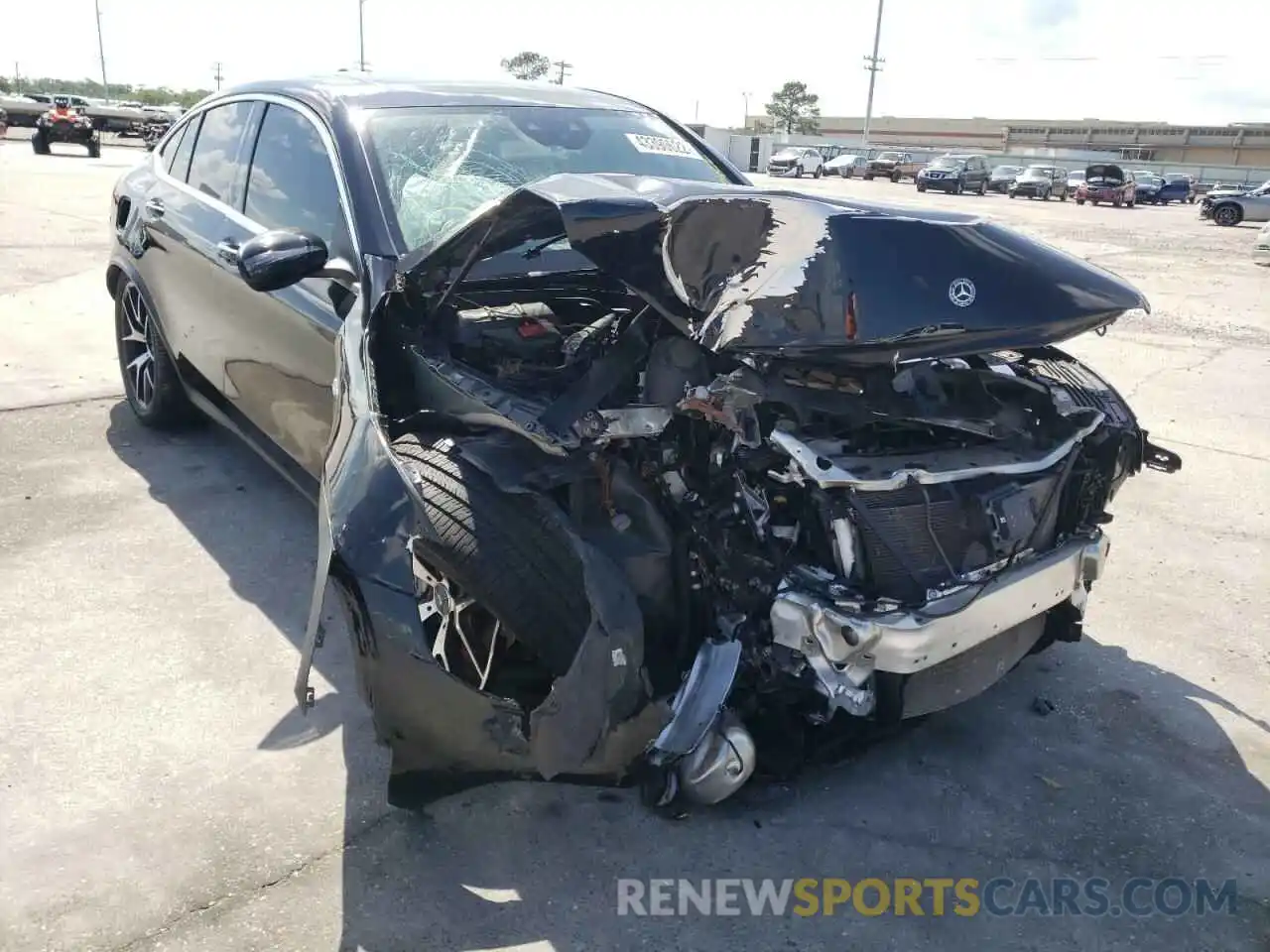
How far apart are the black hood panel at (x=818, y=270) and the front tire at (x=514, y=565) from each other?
24.2 inches

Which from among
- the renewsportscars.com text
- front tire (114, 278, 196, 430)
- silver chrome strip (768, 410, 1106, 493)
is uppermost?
silver chrome strip (768, 410, 1106, 493)

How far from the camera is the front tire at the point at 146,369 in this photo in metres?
5.00

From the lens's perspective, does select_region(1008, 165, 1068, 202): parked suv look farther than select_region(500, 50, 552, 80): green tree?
No

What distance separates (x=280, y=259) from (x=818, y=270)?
160 centimetres

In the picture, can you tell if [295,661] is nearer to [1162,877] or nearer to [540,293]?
[540,293]

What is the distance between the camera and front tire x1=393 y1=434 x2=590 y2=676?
225cm

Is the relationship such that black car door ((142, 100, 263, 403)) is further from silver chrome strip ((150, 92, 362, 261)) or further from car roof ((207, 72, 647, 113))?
car roof ((207, 72, 647, 113))

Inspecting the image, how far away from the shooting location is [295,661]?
3.36m

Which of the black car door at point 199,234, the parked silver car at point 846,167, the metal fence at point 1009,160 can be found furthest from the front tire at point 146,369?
the metal fence at point 1009,160

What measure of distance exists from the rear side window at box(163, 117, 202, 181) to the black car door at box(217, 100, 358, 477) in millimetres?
949

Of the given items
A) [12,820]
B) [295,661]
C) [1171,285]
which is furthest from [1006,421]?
[1171,285]

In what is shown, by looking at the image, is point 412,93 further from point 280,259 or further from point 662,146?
point 280,259

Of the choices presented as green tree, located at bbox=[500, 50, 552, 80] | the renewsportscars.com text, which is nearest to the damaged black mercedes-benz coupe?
the renewsportscars.com text

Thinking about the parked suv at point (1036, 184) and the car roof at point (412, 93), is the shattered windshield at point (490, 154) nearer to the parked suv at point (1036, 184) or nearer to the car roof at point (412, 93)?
the car roof at point (412, 93)
